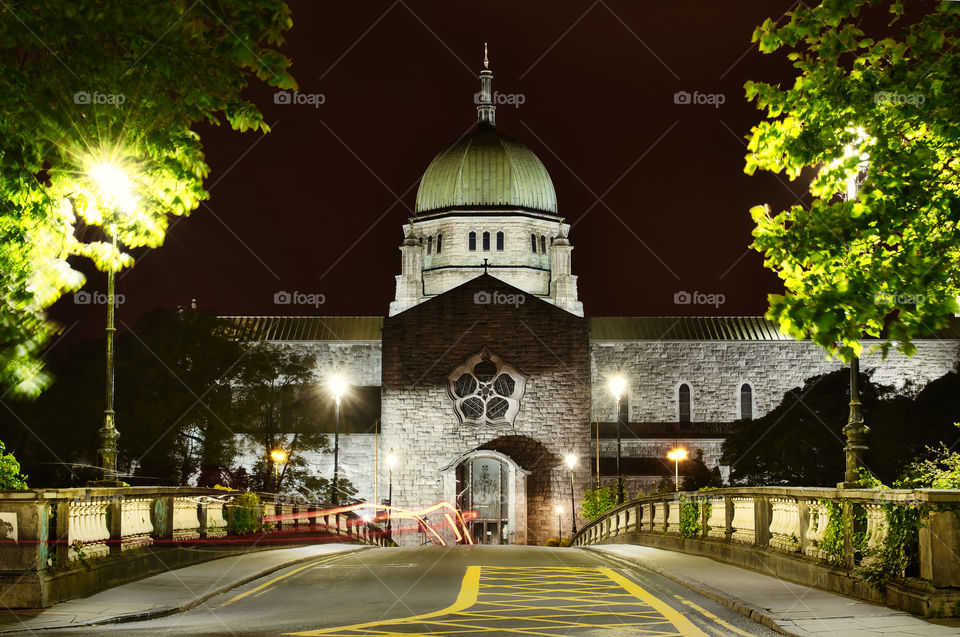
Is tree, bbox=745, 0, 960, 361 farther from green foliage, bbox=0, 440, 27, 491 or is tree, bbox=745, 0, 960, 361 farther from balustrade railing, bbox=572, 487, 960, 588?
green foliage, bbox=0, 440, 27, 491

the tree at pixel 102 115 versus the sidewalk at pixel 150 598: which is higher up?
the tree at pixel 102 115

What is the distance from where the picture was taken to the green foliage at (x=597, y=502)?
160ft

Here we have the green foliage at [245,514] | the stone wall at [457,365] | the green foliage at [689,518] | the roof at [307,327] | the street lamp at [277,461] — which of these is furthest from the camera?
the roof at [307,327]

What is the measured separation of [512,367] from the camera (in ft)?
188

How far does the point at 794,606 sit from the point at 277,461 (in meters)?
41.3

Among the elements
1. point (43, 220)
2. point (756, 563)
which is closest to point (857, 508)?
point (756, 563)

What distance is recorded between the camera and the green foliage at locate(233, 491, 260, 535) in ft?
73.6

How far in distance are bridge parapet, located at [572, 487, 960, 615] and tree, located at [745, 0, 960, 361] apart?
172 cm

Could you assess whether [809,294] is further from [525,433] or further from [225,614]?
[525,433]

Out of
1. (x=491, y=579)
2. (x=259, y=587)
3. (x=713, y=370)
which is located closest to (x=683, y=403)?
(x=713, y=370)

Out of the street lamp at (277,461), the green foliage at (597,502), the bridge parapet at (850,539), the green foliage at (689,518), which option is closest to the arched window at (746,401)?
the green foliage at (597,502)

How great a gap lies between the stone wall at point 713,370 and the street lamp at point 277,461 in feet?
68.0

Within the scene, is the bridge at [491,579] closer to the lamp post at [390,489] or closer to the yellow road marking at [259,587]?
the yellow road marking at [259,587]

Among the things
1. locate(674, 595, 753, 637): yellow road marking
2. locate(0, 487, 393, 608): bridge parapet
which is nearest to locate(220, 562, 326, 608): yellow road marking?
locate(0, 487, 393, 608): bridge parapet
